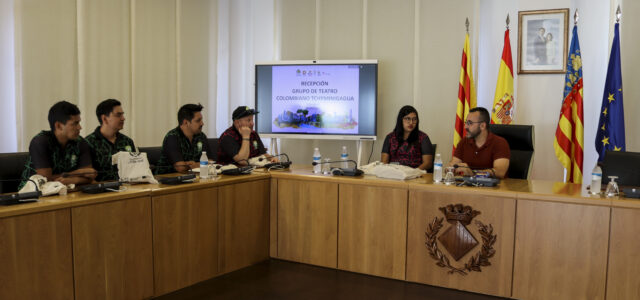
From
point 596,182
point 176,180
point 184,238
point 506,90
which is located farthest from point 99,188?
point 506,90

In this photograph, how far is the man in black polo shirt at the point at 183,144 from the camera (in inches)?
137

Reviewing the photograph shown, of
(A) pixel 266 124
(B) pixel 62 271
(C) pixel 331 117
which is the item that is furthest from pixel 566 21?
(B) pixel 62 271

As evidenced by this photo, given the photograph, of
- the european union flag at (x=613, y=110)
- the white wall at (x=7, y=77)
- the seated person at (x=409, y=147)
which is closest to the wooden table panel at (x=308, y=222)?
the seated person at (x=409, y=147)

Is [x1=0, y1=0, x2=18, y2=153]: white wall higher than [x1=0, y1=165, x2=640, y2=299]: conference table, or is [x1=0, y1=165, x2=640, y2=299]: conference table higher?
[x1=0, y1=0, x2=18, y2=153]: white wall

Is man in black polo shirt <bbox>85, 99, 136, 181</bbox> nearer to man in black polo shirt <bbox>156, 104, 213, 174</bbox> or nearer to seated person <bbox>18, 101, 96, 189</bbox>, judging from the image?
seated person <bbox>18, 101, 96, 189</bbox>

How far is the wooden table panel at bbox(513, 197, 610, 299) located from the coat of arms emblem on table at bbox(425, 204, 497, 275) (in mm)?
175

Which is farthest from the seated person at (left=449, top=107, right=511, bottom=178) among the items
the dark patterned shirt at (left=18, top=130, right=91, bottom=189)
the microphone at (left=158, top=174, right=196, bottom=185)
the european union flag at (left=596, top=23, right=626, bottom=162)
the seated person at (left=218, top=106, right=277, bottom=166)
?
the dark patterned shirt at (left=18, top=130, right=91, bottom=189)

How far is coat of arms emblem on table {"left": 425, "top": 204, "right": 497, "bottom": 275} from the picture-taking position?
2814 millimetres

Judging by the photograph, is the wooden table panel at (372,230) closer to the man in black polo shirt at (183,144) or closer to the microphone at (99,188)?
the man in black polo shirt at (183,144)

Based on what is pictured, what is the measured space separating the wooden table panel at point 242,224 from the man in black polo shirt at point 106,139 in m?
0.75

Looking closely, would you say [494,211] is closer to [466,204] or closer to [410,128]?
[466,204]

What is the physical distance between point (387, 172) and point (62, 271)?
201 centimetres

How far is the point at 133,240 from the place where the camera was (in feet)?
8.41

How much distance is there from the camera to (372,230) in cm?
316
